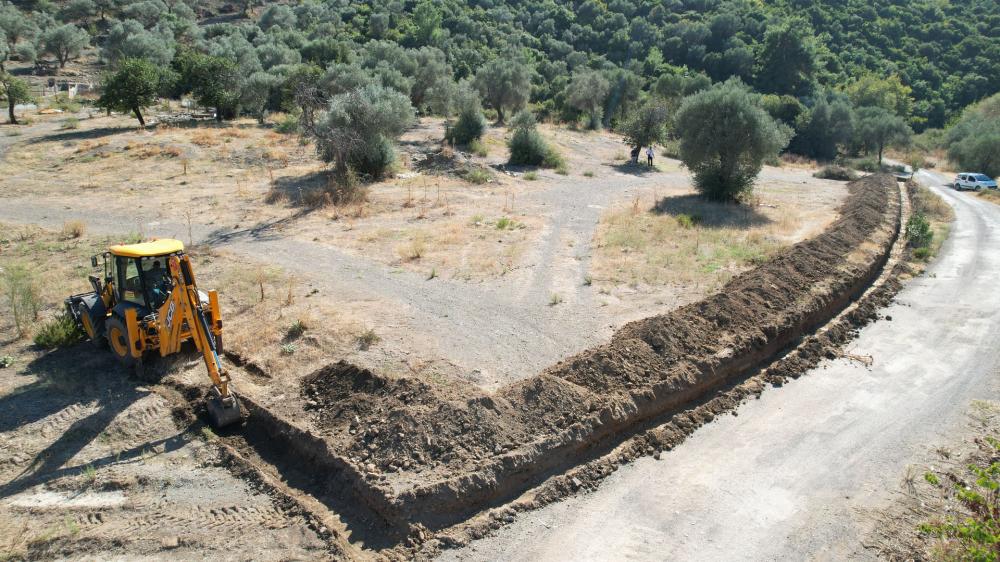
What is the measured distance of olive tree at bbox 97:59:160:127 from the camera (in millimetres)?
34500

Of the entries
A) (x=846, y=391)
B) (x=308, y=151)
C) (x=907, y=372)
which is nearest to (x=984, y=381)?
(x=907, y=372)

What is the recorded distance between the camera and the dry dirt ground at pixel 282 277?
8008 mm

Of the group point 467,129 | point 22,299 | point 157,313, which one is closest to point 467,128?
point 467,129

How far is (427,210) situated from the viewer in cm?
2328

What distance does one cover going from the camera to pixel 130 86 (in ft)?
114

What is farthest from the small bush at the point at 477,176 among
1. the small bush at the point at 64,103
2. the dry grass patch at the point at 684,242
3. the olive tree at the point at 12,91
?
the small bush at the point at 64,103

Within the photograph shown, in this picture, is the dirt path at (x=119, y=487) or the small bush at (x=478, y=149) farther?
the small bush at (x=478, y=149)

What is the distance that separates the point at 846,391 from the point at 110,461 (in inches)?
502

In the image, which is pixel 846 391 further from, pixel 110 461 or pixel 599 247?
pixel 110 461

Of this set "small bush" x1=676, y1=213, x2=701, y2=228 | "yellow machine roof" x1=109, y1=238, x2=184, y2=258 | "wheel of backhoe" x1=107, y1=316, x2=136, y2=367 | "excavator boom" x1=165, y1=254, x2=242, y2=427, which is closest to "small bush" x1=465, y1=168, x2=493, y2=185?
"small bush" x1=676, y1=213, x2=701, y2=228

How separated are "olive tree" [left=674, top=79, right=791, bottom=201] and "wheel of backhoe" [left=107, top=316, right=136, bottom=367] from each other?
22.9m

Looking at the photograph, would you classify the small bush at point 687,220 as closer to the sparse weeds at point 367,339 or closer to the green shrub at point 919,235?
the green shrub at point 919,235

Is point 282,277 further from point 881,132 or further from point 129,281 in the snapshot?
point 881,132

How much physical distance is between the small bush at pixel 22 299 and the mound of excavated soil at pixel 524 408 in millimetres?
6852
